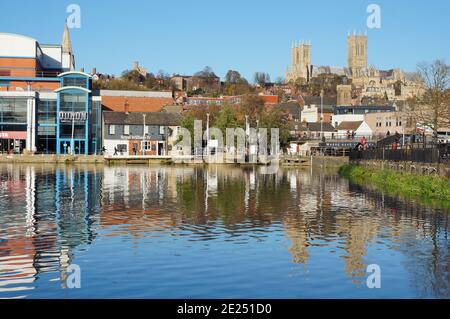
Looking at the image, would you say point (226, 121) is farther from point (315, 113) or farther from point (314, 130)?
point (315, 113)

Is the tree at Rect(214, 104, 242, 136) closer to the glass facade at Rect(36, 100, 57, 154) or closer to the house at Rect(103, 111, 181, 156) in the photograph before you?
the house at Rect(103, 111, 181, 156)

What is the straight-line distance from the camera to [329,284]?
1761cm

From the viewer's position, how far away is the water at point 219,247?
1717cm

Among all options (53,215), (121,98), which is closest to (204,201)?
(53,215)

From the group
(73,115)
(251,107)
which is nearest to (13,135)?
(73,115)

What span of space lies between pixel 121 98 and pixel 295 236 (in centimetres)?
10961

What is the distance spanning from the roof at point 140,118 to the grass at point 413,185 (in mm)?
55422

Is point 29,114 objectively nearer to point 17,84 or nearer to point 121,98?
point 17,84

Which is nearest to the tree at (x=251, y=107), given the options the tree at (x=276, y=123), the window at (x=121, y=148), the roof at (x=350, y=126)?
the tree at (x=276, y=123)

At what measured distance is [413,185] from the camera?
155 ft

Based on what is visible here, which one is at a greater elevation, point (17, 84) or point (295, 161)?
point (17, 84)

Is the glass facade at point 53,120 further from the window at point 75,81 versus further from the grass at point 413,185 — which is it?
the grass at point 413,185

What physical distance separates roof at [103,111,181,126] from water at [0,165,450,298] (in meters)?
72.2

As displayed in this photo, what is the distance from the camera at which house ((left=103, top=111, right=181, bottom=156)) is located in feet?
369
